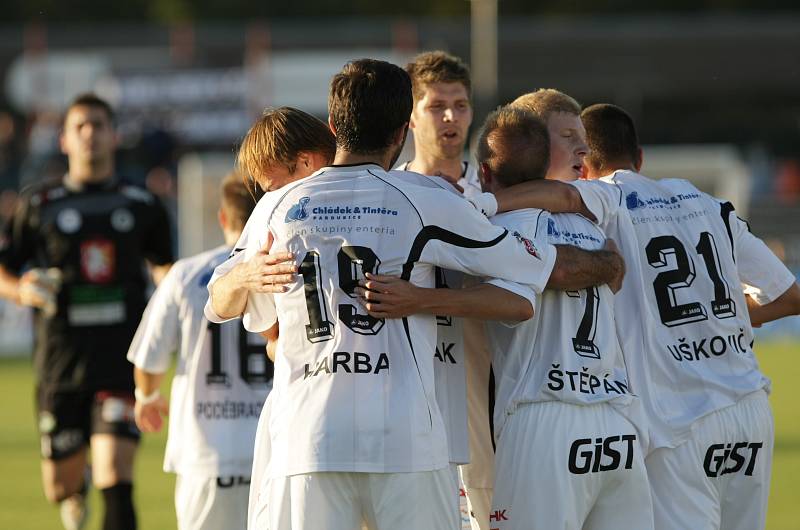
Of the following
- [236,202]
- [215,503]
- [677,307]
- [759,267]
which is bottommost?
[215,503]

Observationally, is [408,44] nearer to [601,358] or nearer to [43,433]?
[43,433]

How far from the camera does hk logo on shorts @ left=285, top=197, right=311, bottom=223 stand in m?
4.27

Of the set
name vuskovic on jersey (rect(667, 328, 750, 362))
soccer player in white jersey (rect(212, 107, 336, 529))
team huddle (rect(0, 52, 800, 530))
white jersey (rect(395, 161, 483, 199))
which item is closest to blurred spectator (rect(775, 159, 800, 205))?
white jersey (rect(395, 161, 483, 199))

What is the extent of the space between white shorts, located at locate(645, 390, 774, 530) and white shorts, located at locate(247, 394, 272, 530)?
1525 mm

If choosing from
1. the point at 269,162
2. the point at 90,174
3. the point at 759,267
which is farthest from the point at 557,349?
the point at 90,174

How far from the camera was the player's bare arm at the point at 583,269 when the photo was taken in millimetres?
4480

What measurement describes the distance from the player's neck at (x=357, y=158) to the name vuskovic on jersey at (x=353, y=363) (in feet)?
2.08

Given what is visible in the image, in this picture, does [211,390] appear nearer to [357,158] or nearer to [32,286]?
[32,286]

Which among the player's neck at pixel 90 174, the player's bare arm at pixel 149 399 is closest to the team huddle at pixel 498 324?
the player's bare arm at pixel 149 399

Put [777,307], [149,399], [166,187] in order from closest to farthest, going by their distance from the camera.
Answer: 1. [777,307]
2. [149,399]
3. [166,187]

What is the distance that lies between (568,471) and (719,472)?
95 cm

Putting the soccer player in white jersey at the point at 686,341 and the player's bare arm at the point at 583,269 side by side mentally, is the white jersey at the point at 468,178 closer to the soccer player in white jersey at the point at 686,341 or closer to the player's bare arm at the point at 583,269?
the soccer player in white jersey at the point at 686,341

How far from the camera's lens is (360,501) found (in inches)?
165

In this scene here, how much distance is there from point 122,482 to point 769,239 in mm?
18796
